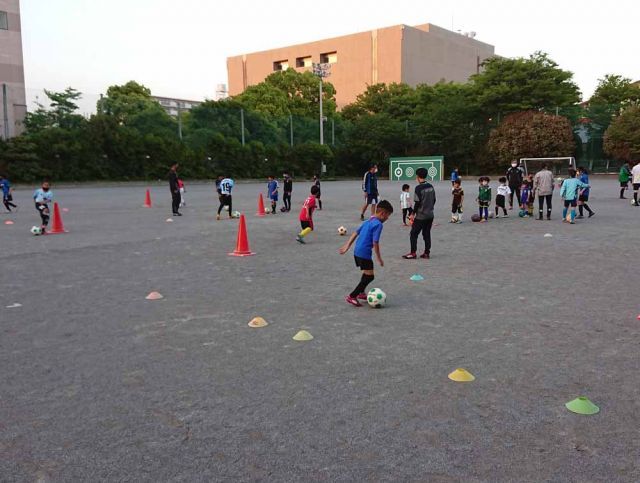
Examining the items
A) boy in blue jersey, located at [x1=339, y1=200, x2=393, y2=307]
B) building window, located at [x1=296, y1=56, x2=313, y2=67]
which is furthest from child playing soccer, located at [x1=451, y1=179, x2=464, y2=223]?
building window, located at [x1=296, y1=56, x2=313, y2=67]

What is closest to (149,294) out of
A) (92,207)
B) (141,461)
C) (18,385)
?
(18,385)

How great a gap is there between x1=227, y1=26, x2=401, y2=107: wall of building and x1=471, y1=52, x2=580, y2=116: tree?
2807 cm

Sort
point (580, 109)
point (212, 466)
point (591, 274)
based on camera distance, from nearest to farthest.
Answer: point (212, 466)
point (591, 274)
point (580, 109)

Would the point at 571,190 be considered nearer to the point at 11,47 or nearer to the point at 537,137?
the point at 537,137

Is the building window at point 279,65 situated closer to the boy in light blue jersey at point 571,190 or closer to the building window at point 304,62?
the building window at point 304,62

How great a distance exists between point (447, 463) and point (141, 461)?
1.82 metres

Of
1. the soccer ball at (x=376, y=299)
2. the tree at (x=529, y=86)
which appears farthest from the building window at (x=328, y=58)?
the soccer ball at (x=376, y=299)

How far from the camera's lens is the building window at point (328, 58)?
8694cm

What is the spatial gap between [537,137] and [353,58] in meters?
44.0

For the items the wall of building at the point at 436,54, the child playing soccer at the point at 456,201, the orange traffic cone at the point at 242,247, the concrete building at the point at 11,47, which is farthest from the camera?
the wall of building at the point at 436,54

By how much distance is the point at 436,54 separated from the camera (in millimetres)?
85875

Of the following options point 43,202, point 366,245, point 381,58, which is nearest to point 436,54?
point 381,58

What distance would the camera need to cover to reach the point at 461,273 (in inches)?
343

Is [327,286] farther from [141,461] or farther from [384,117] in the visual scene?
[384,117]
